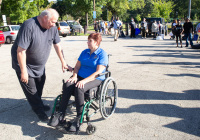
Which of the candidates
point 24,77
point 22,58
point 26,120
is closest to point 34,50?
point 22,58

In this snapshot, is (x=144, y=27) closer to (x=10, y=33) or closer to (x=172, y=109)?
(x=10, y=33)

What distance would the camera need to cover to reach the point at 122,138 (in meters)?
3.05

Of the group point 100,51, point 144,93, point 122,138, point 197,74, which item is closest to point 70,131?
point 122,138

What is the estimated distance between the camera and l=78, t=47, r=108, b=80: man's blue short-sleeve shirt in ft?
11.5

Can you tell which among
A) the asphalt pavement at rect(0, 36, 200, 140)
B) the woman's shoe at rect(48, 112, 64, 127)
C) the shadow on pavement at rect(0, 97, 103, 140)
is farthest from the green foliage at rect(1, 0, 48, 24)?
the woman's shoe at rect(48, 112, 64, 127)

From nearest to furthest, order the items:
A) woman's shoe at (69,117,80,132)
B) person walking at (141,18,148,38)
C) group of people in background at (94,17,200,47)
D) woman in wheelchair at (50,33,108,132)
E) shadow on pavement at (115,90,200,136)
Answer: woman's shoe at (69,117,80,132), woman in wheelchair at (50,33,108,132), shadow on pavement at (115,90,200,136), group of people in background at (94,17,200,47), person walking at (141,18,148,38)

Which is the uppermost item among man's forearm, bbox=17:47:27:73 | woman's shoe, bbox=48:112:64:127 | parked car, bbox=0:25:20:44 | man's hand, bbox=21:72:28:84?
parked car, bbox=0:25:20:44

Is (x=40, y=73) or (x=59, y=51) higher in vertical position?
(x=59, y=51)

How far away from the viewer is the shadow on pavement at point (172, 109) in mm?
3382

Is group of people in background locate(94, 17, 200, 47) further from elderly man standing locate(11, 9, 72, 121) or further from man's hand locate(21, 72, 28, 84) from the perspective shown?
man's hand locate(21, 72, 28, 84)

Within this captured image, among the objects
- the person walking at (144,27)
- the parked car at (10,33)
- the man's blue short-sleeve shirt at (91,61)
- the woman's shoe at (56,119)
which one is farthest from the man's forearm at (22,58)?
the person walking at (144,27)

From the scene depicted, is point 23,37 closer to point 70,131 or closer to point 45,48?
point 45,48

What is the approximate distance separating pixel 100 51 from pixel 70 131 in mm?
1387

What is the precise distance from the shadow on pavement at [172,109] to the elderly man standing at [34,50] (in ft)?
5.24
